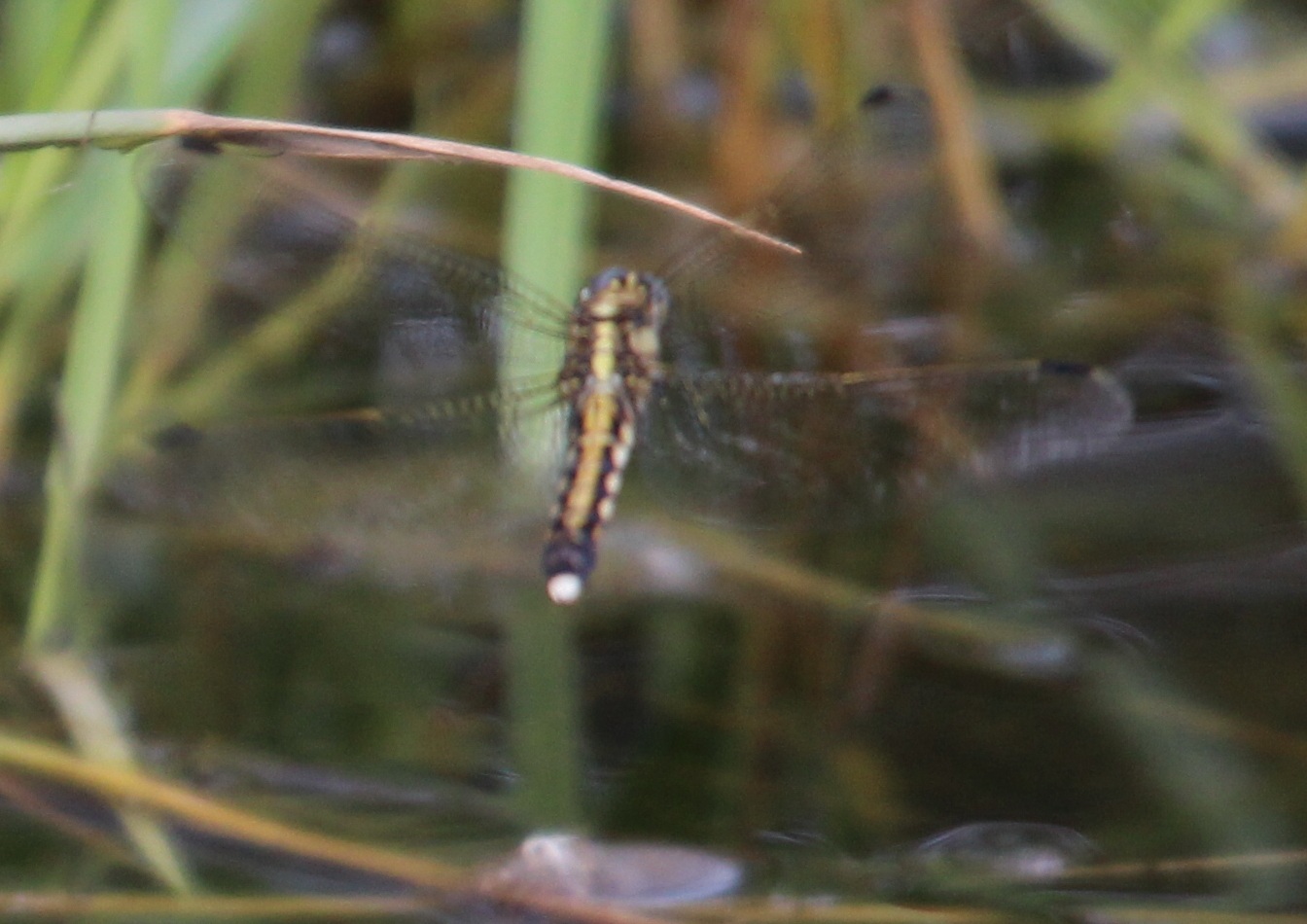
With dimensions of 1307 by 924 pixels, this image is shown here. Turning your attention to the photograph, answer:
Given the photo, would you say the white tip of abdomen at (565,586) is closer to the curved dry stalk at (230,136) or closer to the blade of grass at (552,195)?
the blade of grass at (552,195)

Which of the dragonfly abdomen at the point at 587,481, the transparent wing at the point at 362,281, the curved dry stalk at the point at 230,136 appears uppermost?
the transparent wing at the point at 362,281

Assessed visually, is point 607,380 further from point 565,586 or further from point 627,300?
point 565,586

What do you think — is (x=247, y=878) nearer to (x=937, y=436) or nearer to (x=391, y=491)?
(x=391, y=491)

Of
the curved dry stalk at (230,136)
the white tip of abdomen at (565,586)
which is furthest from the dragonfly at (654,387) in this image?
the curved dry stalk at (230,136)

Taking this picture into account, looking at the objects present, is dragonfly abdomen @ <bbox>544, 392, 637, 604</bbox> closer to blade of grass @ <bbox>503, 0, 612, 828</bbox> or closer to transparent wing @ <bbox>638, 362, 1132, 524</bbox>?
transparent wing @ <bbox>638, 362, 1132, 524</bbox>

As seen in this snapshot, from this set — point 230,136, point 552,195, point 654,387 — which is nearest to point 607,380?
point 654,387

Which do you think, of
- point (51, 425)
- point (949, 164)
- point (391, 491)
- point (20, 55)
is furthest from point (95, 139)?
point (949, 164)
